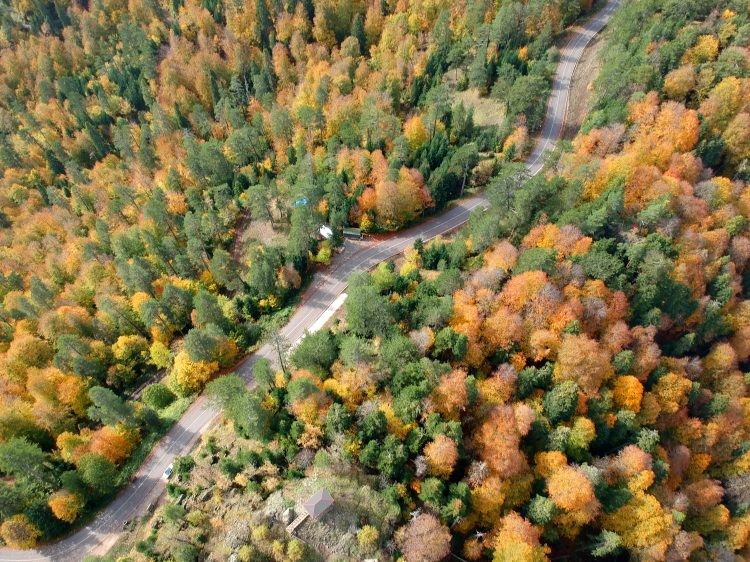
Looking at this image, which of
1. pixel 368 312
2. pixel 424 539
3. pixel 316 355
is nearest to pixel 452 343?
pixel 368 312

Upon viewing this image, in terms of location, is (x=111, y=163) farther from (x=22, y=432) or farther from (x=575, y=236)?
(x=575, y=236)

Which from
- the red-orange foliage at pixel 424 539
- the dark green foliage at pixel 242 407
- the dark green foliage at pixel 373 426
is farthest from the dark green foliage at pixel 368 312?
the red-orange foliage at pixel 424 539

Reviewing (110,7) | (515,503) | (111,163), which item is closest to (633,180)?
(515,503)

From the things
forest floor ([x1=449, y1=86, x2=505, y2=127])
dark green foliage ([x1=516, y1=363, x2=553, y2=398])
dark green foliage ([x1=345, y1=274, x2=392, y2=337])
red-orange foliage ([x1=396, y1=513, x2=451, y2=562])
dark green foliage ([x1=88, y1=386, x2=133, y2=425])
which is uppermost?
forest floor ([x1=449, y1=86, x2=505, y2=127])

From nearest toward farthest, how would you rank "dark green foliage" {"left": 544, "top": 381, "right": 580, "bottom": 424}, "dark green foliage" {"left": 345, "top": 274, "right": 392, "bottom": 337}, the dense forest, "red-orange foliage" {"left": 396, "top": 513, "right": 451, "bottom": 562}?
"red-orange foliage" {"left": 396, "top": 513, "right": 451, "bottom": 562} < the dense forest < "dark green foliage" {"left": 544, "top": 381, "right": 580, "bottom": 424} < "dark green foliage" {"left": 345, "top": 274, "right": 392, "bottom": 337}

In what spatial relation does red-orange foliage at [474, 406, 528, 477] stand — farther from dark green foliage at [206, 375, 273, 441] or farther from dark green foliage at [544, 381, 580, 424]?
dark green foliage at [206, 375, 273, 441]

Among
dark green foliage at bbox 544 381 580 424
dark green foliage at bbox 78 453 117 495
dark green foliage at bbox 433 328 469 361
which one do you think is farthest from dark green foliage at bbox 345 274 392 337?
dark green foliage at bbox 78 453 117 495
